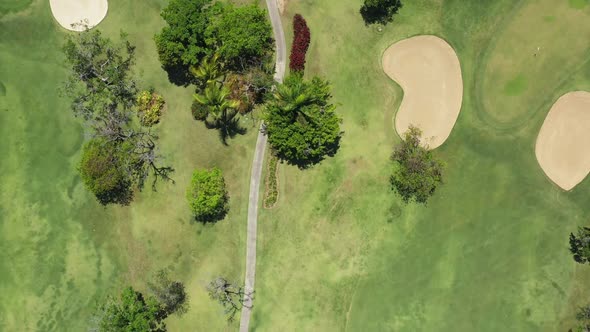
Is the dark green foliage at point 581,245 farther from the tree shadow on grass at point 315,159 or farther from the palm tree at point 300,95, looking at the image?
the palm tree at point 300,95

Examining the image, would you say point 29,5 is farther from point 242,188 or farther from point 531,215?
point 531,215

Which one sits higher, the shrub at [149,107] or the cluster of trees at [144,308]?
the shrub at [149,107]

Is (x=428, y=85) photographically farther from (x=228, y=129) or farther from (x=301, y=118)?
(x=228, y=129)

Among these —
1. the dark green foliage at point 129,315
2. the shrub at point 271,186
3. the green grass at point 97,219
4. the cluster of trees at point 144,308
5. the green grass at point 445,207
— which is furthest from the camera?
the green grass at point 97,219

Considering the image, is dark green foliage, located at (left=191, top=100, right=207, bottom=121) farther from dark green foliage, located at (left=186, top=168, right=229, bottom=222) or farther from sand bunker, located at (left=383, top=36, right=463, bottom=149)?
sand bunker, located at (left=383, top=36, right=463, bottom=149)

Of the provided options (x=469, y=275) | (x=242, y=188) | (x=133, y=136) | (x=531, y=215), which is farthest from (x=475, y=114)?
(x=133, y=136)

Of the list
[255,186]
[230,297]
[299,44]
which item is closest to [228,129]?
[255,186]

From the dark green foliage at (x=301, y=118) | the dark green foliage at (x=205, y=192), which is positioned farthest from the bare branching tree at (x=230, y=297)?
the dark green foliage at (x=301, y=118)
